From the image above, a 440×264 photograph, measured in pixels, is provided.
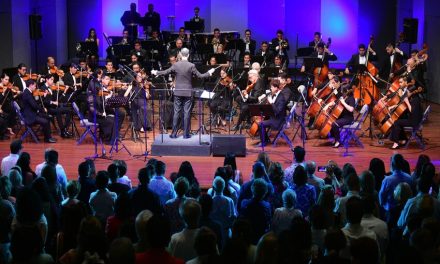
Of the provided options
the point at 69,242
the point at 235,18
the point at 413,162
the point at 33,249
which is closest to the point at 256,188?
the point at 69,242

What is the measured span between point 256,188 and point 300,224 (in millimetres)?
1650

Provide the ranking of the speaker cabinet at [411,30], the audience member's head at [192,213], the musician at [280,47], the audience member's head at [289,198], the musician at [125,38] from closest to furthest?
1. the audience member's head at [192,213]
2. the audience member's head at [289,198]
3. the speaker cabinet at [411,30]
4. the musician at [280,47]
5. the musician at [125,38]

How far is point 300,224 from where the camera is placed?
548 cm

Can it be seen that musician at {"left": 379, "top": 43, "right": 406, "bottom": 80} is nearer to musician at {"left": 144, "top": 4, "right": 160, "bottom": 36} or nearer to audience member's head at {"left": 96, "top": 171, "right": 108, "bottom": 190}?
musician at {"left": 144, "top": 4, "right": 160, "bottom": 36}

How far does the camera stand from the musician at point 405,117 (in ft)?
44.7

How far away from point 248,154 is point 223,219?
245 inches

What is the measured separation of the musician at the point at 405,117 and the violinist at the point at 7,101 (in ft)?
25.0

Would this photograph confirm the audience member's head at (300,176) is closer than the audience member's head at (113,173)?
Yes

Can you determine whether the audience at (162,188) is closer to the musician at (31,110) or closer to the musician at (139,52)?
the musician at (31,110)

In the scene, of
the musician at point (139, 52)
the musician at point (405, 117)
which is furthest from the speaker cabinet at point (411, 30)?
the musician at point (139, 52)

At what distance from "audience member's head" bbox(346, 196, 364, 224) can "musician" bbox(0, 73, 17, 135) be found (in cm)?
1030

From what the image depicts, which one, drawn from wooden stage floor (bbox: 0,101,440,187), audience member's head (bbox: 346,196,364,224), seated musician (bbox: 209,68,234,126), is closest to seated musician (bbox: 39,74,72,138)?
wooden stage floor (bbox: 0,101,440,187)

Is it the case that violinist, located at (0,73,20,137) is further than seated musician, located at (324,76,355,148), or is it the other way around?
violinist, located at (0,73,20,137)

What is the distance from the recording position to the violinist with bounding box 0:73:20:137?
49.2ft
